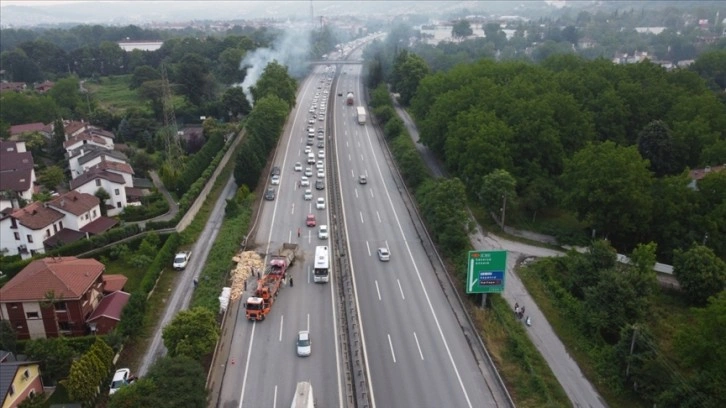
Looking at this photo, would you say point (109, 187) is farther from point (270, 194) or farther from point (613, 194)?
point (613, 194)

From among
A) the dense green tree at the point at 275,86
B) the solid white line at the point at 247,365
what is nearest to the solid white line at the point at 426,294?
the solid white line at the point at 247,365

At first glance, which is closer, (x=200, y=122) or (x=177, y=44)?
(x=200, y=122)

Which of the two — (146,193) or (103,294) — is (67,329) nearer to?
(103,294)

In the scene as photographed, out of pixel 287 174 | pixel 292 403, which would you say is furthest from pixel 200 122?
pixel 292 403

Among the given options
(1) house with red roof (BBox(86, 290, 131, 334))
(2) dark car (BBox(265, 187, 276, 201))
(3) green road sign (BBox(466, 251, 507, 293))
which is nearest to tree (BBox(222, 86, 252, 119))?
(2) dark car (BBox(265, 187, 276, 201))

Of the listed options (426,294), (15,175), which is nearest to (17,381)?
(426,294)
